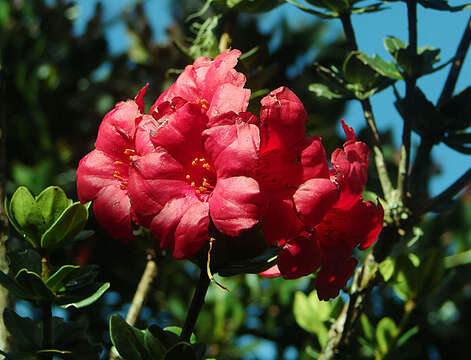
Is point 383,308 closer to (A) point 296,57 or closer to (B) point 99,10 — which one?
(A) point 296,57

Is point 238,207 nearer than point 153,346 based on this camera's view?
Yes

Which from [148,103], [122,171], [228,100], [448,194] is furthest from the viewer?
[148,103]

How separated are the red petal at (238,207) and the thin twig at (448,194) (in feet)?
1.91

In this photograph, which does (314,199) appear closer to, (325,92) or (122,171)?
(122,171)

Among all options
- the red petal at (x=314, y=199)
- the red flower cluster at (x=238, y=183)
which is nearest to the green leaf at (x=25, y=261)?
the red flower cluster at (x=238, y=183)

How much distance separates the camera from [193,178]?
916 millimetres

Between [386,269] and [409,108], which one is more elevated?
Answer: [409,108]

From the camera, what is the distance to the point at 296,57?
3072 mm

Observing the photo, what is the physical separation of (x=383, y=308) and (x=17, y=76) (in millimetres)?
2075

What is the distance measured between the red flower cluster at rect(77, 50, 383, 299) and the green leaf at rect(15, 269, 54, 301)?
0.14 m

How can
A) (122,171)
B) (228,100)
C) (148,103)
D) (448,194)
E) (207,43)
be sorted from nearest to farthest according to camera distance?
(228,100) → (122,171) → (448,194) → (207,43) → (148,103)

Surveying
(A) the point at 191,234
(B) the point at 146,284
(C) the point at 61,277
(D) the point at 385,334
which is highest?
(A) the point at 191,234

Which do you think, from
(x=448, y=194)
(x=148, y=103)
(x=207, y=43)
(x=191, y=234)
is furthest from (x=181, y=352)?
(x=148, y=103)

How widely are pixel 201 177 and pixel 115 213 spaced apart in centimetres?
15
